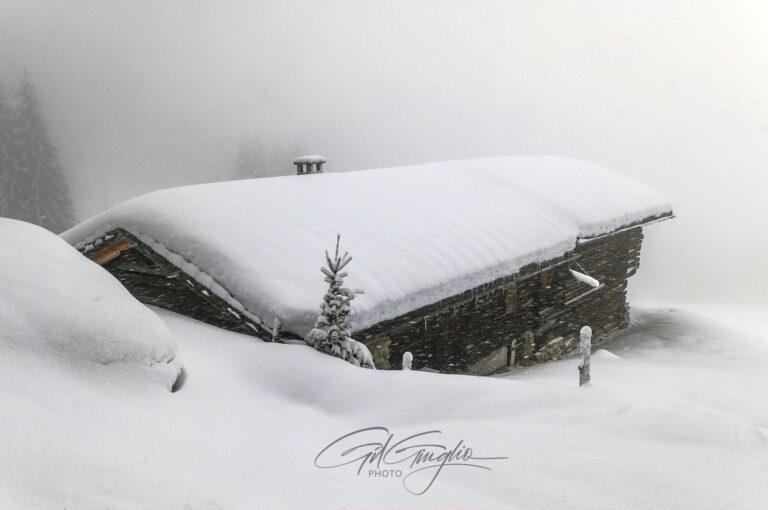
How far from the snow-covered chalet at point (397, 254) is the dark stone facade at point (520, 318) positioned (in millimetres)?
33

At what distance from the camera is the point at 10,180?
106 ft

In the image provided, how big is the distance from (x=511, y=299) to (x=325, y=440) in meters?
7.31

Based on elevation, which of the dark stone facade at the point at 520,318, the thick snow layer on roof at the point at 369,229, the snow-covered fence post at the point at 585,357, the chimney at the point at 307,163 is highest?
the chimney at the point at 307,163

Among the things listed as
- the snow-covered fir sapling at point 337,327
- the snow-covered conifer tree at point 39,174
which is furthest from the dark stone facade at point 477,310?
the snow-covered conifer tree at point 39,174

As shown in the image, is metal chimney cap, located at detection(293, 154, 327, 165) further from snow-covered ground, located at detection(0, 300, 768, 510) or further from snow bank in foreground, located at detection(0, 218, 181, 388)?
snow-covered ground, located at detection(0, 300, 768, 510)

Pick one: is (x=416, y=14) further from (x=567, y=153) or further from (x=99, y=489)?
(x=99, y=489)

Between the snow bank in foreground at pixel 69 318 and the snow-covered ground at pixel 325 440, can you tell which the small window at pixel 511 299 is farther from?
the snow bank in foreground at pixel 69 318

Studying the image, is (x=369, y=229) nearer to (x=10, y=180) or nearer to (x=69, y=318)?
(x=69, y=318)

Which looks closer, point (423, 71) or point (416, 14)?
point (423, 71)

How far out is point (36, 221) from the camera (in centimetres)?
3119

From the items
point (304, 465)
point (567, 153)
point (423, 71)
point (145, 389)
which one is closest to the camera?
point (304, 465)

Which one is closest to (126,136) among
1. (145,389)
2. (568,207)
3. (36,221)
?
(36,221)

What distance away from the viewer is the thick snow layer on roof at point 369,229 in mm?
Answer: 7367

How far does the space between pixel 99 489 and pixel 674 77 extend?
13366 cm
